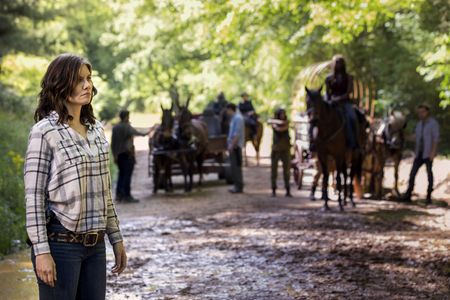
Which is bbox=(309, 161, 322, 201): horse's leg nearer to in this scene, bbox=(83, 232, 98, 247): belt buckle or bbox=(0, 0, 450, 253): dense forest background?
bbox=(0, 0, 450, 253): dense forest background

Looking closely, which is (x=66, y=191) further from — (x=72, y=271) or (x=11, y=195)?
(x=11, y=195)

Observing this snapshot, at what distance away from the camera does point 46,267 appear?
3.64 metres

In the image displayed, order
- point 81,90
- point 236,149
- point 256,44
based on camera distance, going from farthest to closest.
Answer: point 256,44
point 236,149
point 81,90

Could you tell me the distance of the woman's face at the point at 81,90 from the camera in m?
3.85

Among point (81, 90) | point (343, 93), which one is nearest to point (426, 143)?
point (343, 93)

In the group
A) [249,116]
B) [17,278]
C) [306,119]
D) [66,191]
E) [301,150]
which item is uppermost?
[249,116]

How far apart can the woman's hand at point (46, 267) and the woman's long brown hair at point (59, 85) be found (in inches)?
27.3

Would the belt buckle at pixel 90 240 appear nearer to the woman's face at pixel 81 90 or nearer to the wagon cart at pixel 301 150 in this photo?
the woman's face at pixel 81 90

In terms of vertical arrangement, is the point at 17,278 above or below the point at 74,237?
below

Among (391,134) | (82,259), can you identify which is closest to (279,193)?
(391,134)

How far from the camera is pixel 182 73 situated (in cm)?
4131

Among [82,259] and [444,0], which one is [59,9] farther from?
[82,259]

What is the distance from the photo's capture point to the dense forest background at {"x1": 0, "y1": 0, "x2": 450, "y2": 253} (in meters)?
15.2

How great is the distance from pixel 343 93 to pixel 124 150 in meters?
5.17
